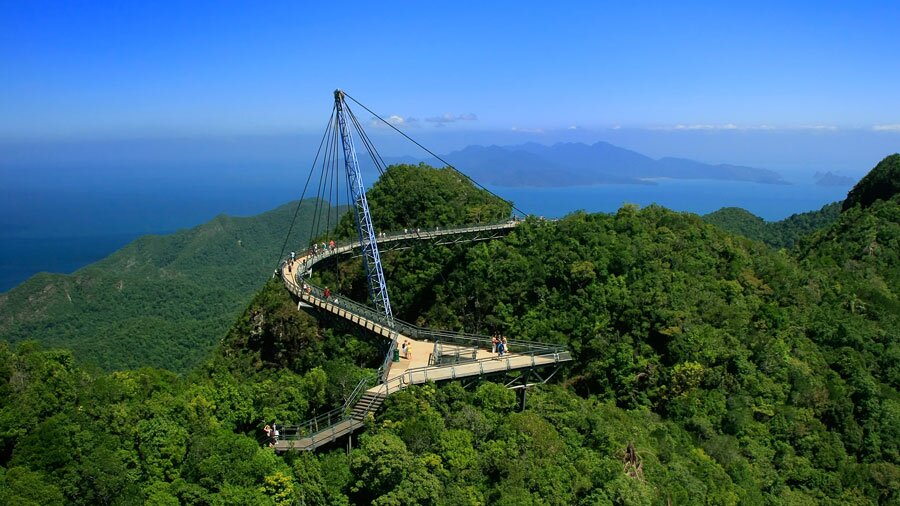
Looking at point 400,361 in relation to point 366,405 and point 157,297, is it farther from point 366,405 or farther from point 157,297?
point 157,297

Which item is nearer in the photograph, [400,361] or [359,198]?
[400,361]

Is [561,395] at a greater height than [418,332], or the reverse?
[418,332]

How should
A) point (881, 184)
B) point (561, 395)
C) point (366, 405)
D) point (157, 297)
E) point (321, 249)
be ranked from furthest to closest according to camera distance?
point (157, 297), point (881, 184), point (321, 249), point (561, 395), point (366, 405)

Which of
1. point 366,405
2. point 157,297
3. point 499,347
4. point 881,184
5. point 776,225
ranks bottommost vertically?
point 157,297

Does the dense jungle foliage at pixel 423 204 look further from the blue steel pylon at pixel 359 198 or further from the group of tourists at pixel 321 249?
the blue steel pylon at pixel 359 198

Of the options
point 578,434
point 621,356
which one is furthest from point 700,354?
point 578,434

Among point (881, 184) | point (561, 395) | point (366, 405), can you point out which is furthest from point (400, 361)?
point (881, 184)
